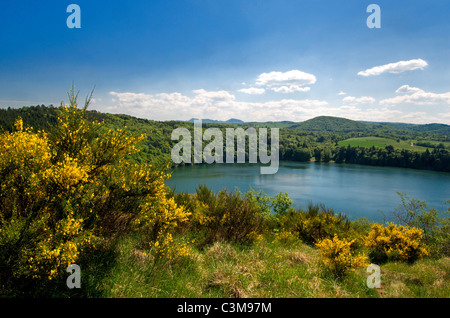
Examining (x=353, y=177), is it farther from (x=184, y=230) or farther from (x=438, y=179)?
(x=184, y=230)

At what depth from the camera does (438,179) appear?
181ft

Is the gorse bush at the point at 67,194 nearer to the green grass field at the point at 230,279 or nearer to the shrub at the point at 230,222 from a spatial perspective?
the green grass field at the point at 230,279

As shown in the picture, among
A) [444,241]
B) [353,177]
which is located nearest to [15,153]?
[444,241]

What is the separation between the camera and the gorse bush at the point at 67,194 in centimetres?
314

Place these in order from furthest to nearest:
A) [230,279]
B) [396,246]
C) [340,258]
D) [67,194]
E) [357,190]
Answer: [357,190]
[396,246]
[340,258]
[230,279]
[67,194]

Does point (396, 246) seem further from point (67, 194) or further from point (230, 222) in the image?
point (67, 194)

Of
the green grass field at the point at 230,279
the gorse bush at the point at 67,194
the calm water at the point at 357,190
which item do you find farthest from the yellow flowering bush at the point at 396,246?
the calm water at the point at 357,190

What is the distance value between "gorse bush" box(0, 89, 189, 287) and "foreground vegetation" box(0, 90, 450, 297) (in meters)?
0.02

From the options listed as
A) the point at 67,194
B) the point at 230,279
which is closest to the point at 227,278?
the point at 230,279

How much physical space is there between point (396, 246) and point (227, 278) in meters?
6.46

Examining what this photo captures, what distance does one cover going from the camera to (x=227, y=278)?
4094 millimetres

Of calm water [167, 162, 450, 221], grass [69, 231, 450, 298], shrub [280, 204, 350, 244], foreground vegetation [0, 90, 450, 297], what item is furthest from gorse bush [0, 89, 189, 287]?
calm water [167, 162, 450, 221]

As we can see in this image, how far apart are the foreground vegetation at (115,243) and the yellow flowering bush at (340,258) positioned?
0.07 ft
